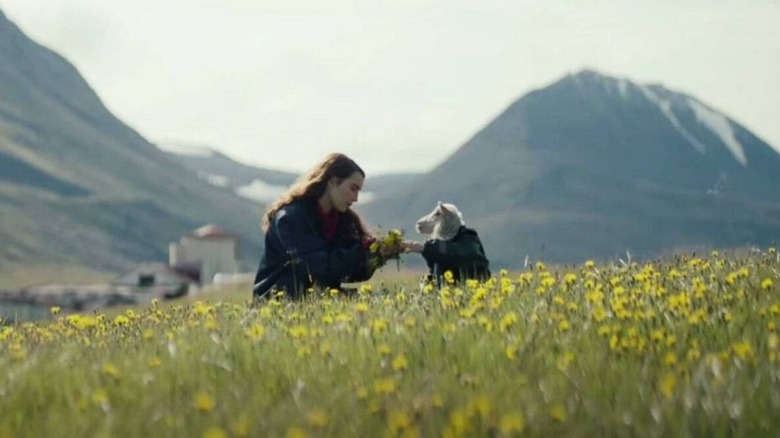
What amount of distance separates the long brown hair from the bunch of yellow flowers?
30cm

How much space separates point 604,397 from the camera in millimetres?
5770

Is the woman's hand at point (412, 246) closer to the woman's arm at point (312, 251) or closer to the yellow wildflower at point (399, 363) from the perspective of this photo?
the woman's arm at point (312, 251)

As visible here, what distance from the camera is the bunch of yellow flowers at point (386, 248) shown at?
11.9 meters

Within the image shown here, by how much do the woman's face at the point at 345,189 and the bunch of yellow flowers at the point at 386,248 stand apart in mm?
458

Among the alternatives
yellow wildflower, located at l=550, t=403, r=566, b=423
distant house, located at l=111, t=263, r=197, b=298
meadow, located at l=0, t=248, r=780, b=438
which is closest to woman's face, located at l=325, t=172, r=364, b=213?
meadow, located at l=0, t=248, r=780, b=438

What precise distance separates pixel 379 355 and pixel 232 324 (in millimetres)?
2153

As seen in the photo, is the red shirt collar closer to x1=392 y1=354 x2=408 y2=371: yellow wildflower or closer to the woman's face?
the woman's face

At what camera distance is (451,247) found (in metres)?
12.0

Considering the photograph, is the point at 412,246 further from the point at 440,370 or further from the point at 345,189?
the point at 440,370

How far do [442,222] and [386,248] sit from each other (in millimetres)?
637

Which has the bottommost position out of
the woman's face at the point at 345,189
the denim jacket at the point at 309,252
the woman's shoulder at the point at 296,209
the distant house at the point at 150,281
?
the distant house at the point at 150,281

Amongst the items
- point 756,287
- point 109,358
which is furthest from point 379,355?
point 756,287

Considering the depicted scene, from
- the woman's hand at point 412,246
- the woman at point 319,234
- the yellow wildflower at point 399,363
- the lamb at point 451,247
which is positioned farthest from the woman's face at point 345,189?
the yellow wildflower at point 399,363

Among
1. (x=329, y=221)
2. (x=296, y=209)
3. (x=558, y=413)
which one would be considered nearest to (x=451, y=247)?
(x=329, y=221)
